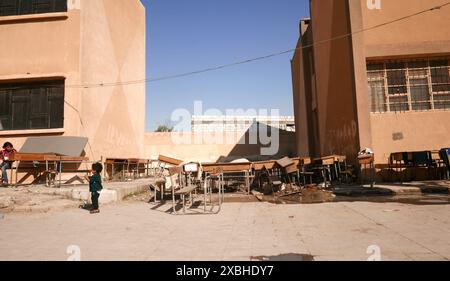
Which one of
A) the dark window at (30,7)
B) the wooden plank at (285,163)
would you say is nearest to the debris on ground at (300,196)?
the wooden plank at (285,163)

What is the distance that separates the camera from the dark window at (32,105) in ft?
48.3

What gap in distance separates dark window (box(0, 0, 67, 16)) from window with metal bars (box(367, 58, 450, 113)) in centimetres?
1333

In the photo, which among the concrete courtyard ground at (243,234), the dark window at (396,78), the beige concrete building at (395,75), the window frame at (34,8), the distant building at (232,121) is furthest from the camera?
the distant building at (232,121)

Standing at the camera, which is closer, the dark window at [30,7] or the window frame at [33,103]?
the window frame at [33,103]

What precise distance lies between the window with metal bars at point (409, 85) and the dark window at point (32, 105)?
12762 mm

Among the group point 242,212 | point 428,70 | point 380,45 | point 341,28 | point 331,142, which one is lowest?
point 242,212

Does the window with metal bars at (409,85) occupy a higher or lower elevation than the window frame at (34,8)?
lower

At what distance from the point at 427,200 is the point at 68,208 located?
8.83 metres

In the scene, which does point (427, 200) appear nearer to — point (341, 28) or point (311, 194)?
point (311, 194)

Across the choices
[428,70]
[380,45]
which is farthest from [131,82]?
[428,70]

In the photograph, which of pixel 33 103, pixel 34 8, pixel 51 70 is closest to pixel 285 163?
pixel 51 70

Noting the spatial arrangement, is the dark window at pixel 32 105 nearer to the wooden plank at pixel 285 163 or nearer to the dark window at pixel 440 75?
the wooden plank at pixel 285 163

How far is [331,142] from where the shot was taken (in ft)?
54.1

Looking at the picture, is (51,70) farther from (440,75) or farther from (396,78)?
(440,75)
